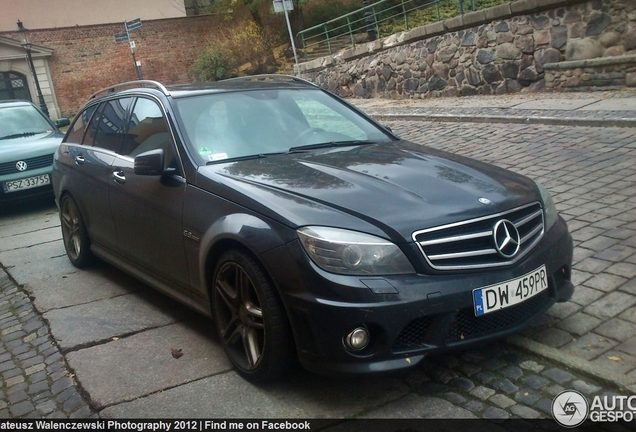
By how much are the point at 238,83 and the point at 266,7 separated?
97.6 ft

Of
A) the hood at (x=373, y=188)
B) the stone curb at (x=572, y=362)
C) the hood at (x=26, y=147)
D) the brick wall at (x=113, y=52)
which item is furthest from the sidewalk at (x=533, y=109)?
the brick wall at (x=113, y=52)

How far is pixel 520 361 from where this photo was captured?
3.69 metres

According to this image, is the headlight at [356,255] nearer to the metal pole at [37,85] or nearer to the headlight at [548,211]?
the headlight at [548,211]

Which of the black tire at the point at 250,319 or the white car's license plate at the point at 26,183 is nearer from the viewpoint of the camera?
the black tire at the point at 250,319

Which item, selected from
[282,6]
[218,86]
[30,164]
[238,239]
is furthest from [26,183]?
[282,6]

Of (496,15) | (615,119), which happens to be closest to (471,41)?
(496,15)

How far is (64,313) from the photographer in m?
5.20

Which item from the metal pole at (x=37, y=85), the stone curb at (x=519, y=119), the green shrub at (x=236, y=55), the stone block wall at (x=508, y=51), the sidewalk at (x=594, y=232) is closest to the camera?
the sidewalk at (x=594, y=232)

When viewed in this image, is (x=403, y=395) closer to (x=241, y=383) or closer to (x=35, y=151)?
(x=241, y=383)

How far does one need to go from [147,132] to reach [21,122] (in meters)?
6.91

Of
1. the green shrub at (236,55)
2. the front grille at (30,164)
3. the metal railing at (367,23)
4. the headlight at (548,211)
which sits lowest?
the headlight at (548,211)

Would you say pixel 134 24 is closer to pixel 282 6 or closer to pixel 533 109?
pixel 282 6

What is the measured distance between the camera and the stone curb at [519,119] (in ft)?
29.8

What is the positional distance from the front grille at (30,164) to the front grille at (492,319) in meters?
7.93
